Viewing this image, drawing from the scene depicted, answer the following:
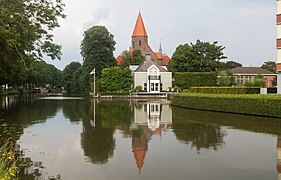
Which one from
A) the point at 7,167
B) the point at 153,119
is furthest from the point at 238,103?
the point at 7,167

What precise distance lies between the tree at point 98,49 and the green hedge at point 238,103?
36.4 metres

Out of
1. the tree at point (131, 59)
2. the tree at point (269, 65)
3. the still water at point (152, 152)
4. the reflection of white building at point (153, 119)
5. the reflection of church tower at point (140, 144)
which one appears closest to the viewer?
the still water at point (152, 152)

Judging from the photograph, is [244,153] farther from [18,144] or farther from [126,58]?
[126,58]

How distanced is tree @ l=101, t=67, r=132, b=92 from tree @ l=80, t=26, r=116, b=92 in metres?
7.01

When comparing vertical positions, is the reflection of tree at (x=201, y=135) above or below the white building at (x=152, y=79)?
below

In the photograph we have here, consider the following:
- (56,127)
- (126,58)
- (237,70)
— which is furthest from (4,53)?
(237,70)

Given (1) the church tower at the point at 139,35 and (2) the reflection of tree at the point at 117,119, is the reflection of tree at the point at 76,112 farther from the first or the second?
(1) the church tower at the point at 139,35

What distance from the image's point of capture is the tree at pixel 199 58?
6075cm

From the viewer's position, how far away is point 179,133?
14016 mm

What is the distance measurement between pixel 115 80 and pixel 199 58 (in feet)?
54.0

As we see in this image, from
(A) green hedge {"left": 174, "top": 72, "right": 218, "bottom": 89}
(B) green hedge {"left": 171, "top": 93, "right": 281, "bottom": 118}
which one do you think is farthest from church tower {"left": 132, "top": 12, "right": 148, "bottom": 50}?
(B) green hedge {"left": 171, "top": 93, "right": 281, "bottom": 118}

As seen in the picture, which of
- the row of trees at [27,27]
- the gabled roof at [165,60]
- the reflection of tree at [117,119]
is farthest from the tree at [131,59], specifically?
the row of trees at [27,27]

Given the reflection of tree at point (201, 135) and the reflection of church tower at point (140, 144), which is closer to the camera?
the reflection of church tower at point (140, 144)

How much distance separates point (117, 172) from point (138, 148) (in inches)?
120
